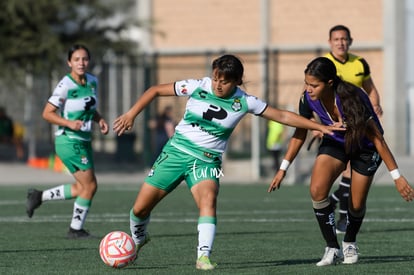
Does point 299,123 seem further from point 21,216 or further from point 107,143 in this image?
point 107,143

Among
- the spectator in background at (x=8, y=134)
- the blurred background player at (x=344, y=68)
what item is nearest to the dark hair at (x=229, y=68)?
the blurred background player at (x=344, y=68)

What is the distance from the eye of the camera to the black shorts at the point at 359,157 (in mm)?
9922

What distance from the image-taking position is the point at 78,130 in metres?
12.6

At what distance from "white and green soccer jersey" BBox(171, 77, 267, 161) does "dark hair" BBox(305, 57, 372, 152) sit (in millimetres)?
591

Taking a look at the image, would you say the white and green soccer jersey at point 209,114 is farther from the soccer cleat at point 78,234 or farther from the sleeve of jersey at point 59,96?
the sleeve of jersey at point 59,96

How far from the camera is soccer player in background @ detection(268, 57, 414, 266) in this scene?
9.42 metres

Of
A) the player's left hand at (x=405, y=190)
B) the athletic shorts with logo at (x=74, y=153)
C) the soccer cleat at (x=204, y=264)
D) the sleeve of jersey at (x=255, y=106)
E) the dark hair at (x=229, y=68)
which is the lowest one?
the soccer cleat at (x=204, y=264)

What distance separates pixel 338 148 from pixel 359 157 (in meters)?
0.21

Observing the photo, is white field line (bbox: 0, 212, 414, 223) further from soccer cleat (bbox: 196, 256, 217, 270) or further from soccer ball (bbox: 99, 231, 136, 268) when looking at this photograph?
soccer cleat (bbox: 196, 256, 217, 270)

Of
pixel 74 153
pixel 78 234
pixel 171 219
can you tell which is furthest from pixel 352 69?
pixel 171 219

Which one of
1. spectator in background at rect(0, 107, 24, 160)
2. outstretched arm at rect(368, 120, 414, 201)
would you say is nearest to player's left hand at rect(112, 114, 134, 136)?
outstretched arm at rect(368, 120, 414, 201)

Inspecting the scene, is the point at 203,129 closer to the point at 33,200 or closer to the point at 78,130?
the point at 78,130

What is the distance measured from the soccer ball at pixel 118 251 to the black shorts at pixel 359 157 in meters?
1.98

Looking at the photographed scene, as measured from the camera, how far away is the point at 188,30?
39812 mm
